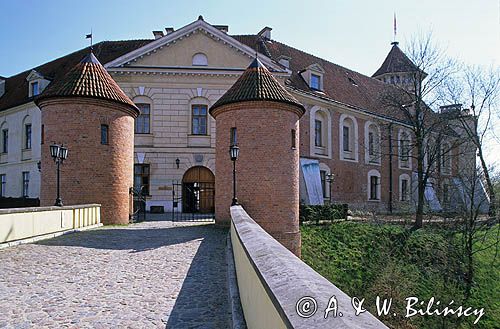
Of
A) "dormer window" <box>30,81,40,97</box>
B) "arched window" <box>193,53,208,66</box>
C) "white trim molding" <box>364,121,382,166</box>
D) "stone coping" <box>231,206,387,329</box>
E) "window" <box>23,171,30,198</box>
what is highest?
"arched window" <box>193,53,208,66</box>

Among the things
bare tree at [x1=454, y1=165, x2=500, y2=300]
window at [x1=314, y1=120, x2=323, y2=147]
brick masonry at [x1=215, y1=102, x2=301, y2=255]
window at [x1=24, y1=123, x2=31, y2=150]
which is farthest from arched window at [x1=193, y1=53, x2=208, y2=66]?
bare tree at [x1=454, y1=165, x2=500, y2=300]

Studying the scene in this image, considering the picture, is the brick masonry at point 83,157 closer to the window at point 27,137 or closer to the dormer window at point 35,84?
the dormer window at point 35,84

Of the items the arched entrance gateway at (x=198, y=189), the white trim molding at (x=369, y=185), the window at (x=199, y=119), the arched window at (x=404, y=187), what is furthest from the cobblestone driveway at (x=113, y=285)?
the arched window at (x=404, y=187)

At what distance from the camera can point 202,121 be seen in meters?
27.7

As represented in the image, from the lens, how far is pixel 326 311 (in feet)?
6.31

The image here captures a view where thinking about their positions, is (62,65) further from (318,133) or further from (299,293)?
(299,293)

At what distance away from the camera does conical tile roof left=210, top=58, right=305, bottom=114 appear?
55.1ft

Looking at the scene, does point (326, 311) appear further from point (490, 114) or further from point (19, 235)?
point (490, 114)

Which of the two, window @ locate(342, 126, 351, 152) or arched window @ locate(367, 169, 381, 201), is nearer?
Result: window @ locate(342, 126, 351, 152)

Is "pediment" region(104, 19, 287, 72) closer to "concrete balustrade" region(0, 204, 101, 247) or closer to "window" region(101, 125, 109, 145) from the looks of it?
"window" region(101, 125, 109, 145)

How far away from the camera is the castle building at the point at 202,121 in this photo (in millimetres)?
26797

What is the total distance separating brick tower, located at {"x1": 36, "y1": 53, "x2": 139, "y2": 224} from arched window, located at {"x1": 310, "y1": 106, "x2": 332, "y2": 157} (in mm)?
17519

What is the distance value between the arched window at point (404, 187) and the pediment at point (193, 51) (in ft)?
65.7

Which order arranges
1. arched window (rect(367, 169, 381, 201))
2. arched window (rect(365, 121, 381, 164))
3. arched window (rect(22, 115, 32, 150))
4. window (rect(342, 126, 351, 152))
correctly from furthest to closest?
1. arched window (rect(365, 121, 381, 164))
2. arched window (rect(367, 169, 381, 201))
3. window (rect(342, 126, 351, 152))
4. arched window (rect(22, 115, 32, 150))
